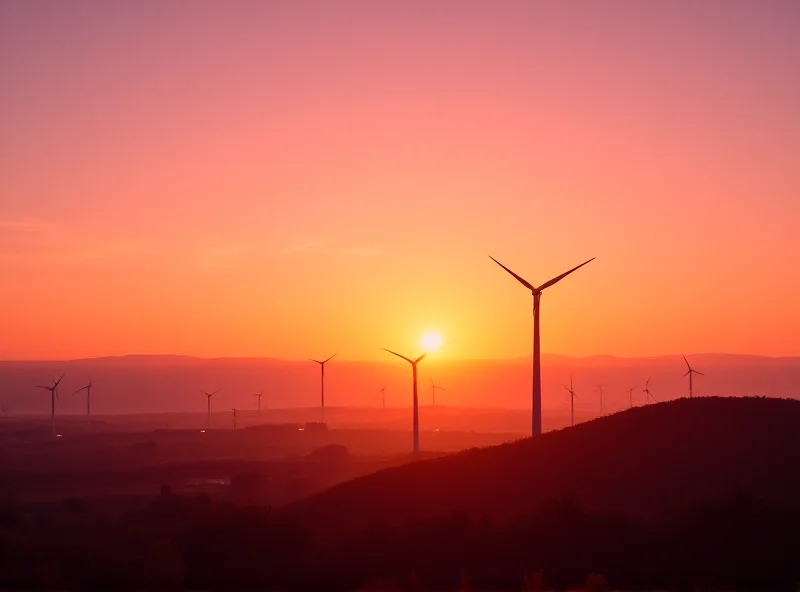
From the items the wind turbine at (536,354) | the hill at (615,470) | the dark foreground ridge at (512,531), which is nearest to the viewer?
the dark foreground ridge at (512,531)

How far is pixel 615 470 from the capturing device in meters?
67.4

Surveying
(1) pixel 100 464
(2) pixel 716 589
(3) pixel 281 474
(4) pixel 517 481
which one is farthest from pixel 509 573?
(1) pixel 100 464

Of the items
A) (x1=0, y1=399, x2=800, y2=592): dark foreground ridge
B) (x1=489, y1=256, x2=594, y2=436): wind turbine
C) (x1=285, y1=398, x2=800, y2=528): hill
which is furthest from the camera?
(x1=489, y1=256, x2=594, y2=436): wind turbine

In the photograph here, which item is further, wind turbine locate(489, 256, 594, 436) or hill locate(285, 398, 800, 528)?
wind turbine locate(489, 256, 594, 436)

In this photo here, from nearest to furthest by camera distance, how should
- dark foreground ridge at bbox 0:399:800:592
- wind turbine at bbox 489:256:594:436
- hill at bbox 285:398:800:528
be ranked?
dark foreground ridge at bbox 0:399:800:592, hill at bbox 285:398:800:528, wind turbine at bbox 489:256:594:436

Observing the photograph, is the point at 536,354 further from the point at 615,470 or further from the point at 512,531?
the point at 512,531

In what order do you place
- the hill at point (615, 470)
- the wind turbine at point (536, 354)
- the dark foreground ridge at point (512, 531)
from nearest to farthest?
the dark foreground ridge at point (512, 531) → the hill at point (615, 470) → the wind turbine at point (536, 354)

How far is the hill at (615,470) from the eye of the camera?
203ft

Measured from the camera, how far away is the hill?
6175 cm

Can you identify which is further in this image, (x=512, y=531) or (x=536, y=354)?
(x=536, y=354)

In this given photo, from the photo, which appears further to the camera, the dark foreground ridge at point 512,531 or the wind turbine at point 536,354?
the wind turbine at point 536,354

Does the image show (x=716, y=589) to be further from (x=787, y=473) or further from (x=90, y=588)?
(x=787, y=473)

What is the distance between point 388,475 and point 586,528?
31.7 metres

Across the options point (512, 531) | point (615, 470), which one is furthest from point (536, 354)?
point (512, 531)
